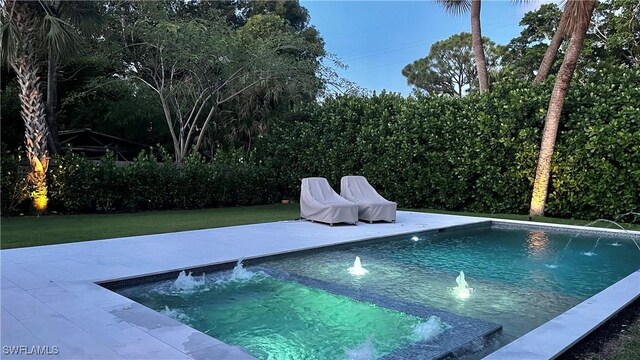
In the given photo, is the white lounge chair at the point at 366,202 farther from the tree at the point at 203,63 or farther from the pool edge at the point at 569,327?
the tree at the point at 203,63

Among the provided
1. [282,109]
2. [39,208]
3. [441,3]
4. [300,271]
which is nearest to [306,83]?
[282,109]

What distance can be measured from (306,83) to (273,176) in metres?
3.87

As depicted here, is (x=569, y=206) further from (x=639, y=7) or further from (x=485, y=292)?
(x=639, y=7)

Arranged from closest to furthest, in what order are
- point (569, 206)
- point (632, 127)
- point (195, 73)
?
point (632, 127) < point (569, 206) < point (195, 73)

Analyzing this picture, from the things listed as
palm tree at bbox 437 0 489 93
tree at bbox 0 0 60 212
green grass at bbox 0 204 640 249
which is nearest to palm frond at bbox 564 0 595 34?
palm tree at bbox 437 0 489 93

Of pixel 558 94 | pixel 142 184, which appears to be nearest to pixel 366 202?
pixel 558 94

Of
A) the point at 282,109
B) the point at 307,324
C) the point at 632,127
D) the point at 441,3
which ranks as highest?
the point at 441,3

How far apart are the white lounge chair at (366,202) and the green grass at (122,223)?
6.09ft

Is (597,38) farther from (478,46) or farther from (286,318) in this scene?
(286,318)

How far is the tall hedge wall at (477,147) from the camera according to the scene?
38.5 feet

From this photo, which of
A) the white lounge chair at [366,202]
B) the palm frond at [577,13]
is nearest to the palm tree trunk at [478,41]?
the palm frond at [577,13]

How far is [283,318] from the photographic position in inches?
181

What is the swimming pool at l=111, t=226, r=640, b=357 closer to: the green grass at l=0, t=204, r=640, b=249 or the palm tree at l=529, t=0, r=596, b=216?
the palm tree at l=529, t=0, r=596, b=216

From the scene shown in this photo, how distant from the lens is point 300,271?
6.58m
